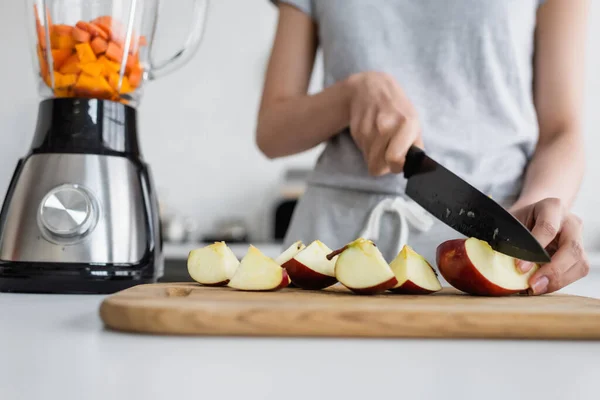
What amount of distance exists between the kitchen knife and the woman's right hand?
0.02 meters

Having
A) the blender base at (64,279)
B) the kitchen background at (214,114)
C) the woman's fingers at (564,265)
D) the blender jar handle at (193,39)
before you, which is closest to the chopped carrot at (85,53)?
the blender jar handle at (193,39)

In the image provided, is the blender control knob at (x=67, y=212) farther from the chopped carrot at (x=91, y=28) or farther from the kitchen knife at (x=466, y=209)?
the kitchen knife at (x=466, y=209)

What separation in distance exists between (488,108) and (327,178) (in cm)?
29

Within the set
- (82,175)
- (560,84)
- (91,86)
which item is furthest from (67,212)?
(560,84)

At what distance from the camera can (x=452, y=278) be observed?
68cm

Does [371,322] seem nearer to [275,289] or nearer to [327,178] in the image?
[275,289]

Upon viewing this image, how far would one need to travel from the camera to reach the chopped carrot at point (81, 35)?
786 millimetres

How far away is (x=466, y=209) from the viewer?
76 cm

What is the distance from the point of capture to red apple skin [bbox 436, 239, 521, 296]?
0.65 metres

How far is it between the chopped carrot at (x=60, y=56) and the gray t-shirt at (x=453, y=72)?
1.50ft

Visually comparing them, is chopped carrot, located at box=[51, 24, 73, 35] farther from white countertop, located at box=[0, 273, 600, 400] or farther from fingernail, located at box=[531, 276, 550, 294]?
fingernail, located at box=[531, 276, 550, 294]

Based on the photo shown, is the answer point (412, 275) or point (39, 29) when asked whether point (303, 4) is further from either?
point (412, 275)

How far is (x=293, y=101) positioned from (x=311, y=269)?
440 millimetres

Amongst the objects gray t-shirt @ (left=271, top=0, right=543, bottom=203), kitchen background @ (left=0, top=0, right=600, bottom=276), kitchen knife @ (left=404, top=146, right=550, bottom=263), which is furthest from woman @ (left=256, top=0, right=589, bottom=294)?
kitchen background @ (left=0, top=0, right=600, bottom=276)
